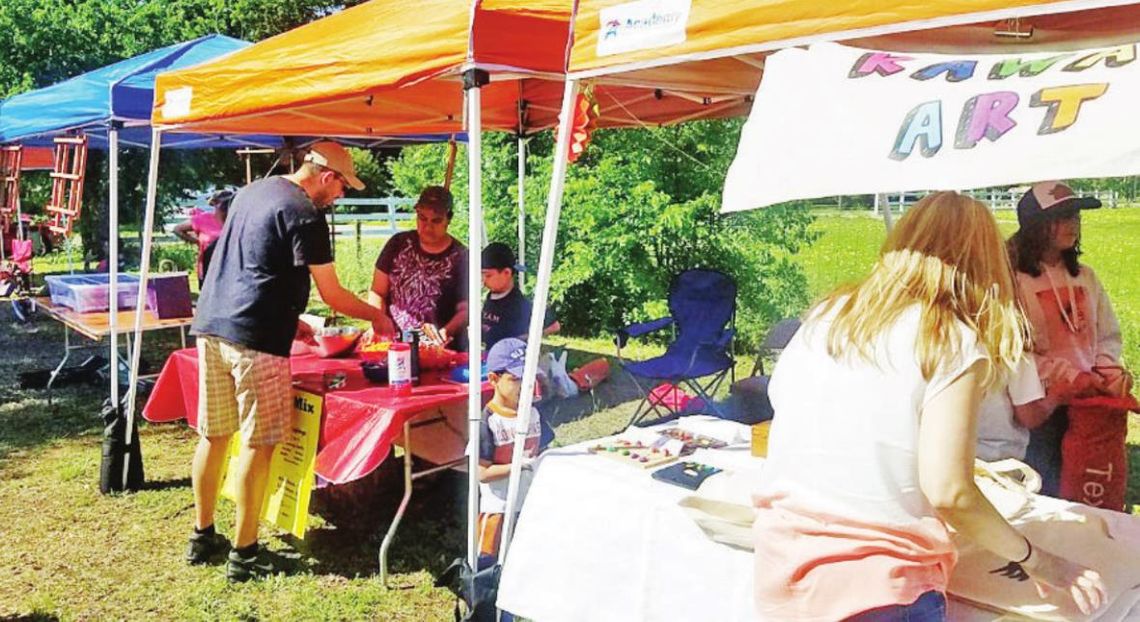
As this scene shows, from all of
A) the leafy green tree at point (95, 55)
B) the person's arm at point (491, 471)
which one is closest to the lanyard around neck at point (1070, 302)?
the person's arm at point (491, 471)

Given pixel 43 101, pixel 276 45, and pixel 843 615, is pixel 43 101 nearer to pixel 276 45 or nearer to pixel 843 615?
pixel 276 45

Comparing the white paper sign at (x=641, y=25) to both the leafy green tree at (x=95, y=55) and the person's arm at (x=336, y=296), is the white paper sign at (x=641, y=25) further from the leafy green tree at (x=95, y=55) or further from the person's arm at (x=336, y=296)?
the leafy green tree at (x=95, y=55)

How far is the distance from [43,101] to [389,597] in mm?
4291

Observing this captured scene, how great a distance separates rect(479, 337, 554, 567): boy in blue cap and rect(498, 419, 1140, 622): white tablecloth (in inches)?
14.5

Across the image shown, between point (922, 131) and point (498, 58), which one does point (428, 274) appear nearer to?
point (498, 58)

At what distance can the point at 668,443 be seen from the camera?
2.70 m

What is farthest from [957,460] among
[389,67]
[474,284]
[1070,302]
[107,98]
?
[107,98]

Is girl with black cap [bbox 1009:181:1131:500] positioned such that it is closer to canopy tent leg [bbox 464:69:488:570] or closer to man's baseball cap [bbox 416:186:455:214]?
canopy tent leg [bbox 464:69:488:570]

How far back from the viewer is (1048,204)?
3.15 meters

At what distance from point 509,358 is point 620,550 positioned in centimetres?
91

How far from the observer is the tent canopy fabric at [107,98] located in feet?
15.2

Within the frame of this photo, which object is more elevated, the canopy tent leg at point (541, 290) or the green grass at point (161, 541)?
the canopy tent leg at point (541, 290)

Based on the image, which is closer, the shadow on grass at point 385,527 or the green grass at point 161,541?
the green grass at point 161,541

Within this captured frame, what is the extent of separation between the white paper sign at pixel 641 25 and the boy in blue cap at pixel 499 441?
3.45 feet
